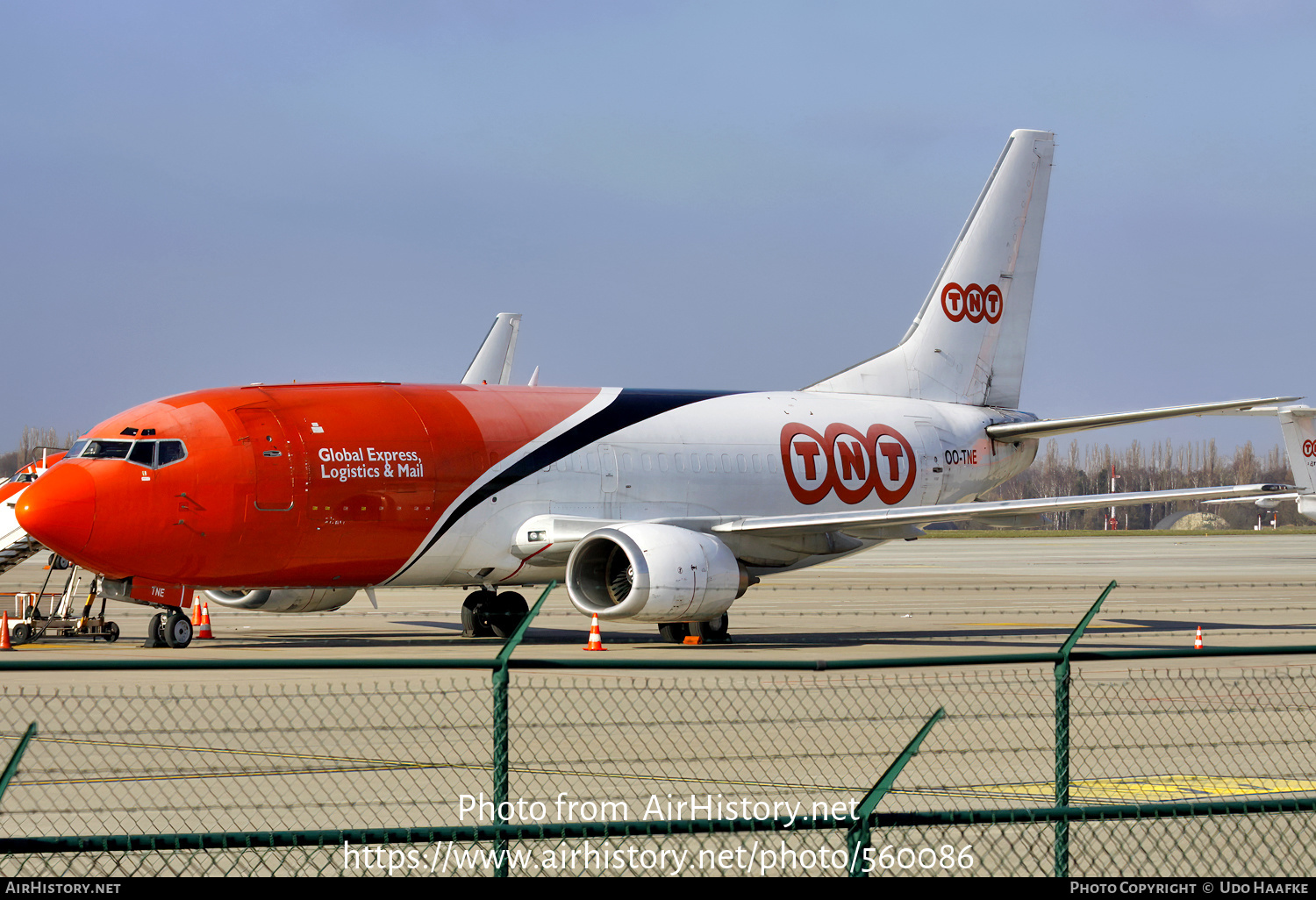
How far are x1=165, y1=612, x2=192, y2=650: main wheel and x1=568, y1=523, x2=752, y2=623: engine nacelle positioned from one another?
Result: 532 centimetres

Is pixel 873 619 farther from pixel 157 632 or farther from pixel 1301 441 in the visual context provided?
pixel 1301 441

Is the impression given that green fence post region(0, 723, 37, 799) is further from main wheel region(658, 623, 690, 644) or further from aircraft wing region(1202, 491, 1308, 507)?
aircraft wing region(1202, 491, 1308, 507)

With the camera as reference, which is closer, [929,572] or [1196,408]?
[1196,408]

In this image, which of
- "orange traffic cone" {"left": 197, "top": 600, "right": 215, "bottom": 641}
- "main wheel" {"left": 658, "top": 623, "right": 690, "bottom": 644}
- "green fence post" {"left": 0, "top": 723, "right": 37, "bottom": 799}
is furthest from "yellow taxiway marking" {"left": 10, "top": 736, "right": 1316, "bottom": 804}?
"orange traffic cone" {"left": 197, "top": 600, "right": 215, "bottom": 641}

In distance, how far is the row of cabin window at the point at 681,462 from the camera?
2331 centimetres

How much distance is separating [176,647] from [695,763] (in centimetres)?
1159

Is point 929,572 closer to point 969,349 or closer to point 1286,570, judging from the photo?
point 1286,570

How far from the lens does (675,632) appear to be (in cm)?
2308

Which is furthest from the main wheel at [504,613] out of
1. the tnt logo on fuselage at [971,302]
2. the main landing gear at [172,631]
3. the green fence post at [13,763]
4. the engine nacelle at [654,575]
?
the green fence post at [13,763]

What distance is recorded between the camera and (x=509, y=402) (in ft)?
75.8

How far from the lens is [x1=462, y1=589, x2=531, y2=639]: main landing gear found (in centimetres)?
2384

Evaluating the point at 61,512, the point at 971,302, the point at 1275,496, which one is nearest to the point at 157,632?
the point at 61,512

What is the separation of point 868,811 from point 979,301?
80.4 feet
